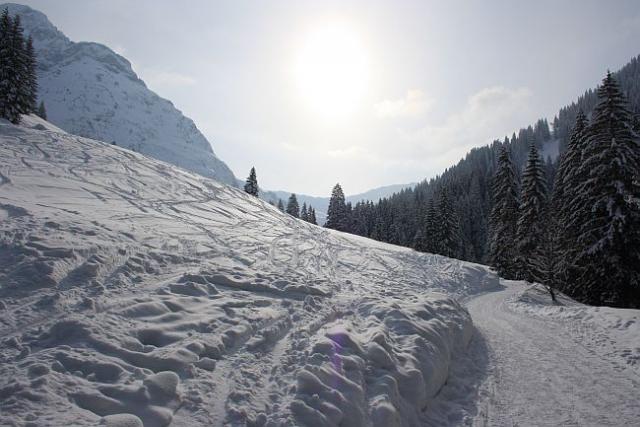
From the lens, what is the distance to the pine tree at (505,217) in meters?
34.8

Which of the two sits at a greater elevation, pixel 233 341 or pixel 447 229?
pixel 447 229

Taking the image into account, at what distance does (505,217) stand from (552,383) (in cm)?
3105

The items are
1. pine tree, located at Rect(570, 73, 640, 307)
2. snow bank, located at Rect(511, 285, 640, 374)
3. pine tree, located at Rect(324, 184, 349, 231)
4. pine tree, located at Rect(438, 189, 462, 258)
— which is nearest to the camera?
snow bank, located at Rect(511, 285, 640, 374)

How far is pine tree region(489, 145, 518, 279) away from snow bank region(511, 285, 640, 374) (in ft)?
67.0

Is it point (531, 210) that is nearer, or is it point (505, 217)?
point (531, 210)

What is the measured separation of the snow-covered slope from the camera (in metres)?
4.46

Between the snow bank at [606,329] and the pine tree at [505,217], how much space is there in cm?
2041

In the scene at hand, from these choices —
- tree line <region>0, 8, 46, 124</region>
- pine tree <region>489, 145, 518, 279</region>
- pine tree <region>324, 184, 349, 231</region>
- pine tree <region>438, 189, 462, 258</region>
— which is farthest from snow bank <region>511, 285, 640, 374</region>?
tree line <region>0, 8, 46, 124</region>

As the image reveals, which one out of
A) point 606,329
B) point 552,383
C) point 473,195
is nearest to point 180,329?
point 552,383

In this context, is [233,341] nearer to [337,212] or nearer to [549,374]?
[549,374]

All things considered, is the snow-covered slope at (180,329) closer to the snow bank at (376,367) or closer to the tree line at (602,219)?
the snow bank at (376,367)

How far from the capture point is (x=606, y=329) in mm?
11703

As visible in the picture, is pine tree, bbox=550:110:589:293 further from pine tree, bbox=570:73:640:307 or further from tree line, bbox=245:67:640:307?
pine tree, bbox=570:73:640:307

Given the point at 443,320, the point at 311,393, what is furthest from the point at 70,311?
the point at 443,320
